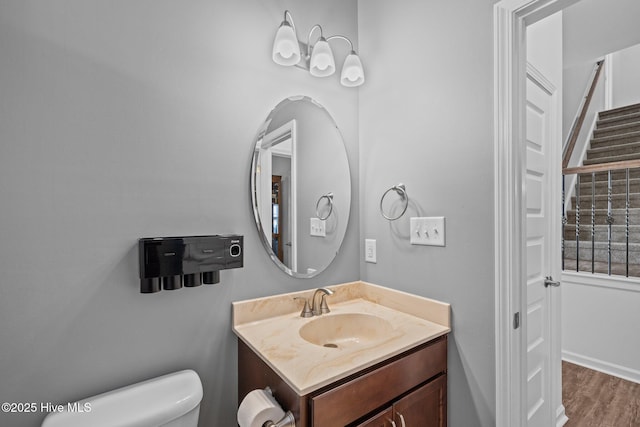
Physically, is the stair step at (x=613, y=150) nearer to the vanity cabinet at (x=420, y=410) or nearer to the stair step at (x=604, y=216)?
the stair step at (x=604, y=216)

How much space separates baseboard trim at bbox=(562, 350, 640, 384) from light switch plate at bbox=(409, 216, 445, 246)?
2.48m

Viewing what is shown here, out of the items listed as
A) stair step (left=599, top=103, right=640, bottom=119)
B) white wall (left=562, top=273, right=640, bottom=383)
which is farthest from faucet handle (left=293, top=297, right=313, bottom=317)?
stair step (left=599, top=103, right=640, bottom=119)

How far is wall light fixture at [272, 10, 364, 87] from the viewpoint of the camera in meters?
1.31

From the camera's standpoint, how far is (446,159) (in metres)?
1.30

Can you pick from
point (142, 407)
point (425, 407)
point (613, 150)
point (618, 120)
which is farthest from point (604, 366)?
point (618, 120)

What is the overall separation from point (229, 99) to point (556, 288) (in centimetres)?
211

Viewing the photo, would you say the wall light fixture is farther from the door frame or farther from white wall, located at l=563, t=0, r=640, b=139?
white wall, located at l=563, t=0, r=640, b=139

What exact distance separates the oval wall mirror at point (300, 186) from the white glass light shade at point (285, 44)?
7.7 inches

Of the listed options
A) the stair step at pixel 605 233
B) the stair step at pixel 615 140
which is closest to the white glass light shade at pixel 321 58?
the stair step at pixel 605 233

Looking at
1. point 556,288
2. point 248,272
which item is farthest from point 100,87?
point 556,288

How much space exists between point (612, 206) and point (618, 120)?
1.57m

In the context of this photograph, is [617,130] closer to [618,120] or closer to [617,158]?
[618,120]

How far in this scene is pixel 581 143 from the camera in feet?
13.9

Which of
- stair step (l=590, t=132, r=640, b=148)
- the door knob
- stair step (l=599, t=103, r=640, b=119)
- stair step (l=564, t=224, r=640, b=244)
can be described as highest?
stair step (l=599, t=103, r=640, b=119)
